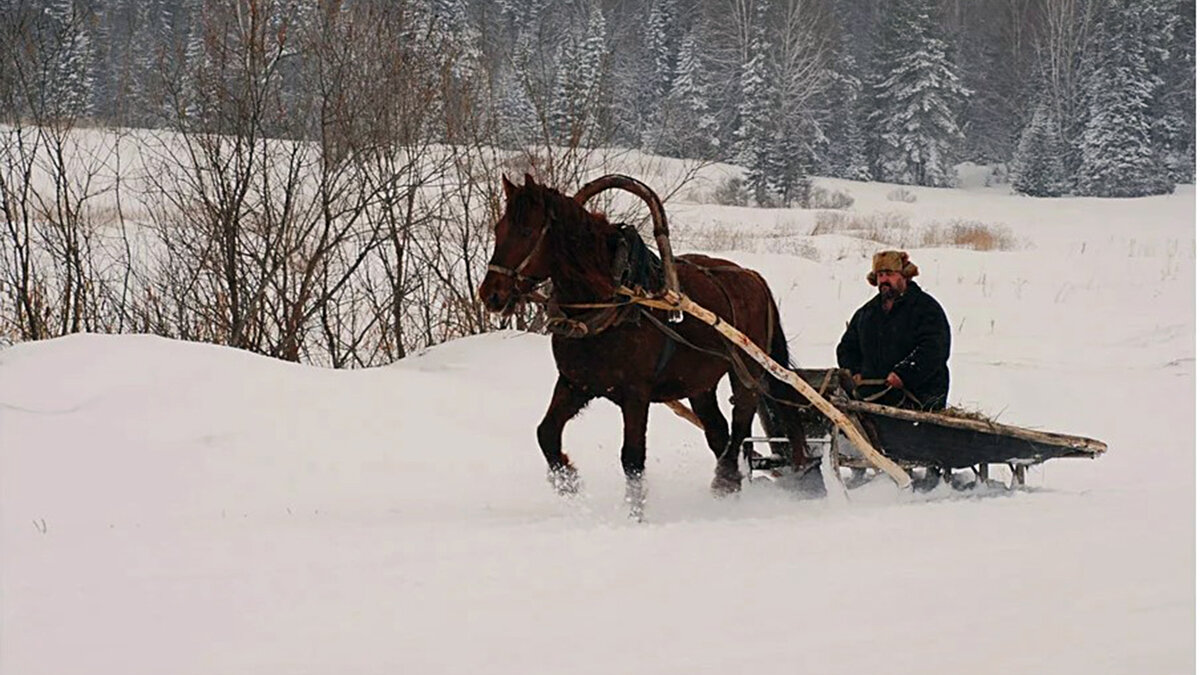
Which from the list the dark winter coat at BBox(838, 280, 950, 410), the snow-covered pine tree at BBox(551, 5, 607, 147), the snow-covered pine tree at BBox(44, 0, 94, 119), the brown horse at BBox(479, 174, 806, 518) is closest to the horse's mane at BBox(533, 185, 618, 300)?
the brown horse at BBox(479, 174, 806, 518)

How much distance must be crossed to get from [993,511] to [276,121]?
8.67 m

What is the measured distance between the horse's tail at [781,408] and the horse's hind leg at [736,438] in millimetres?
136

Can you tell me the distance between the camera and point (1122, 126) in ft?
180

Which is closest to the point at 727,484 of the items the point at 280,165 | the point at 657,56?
the point at 280,165

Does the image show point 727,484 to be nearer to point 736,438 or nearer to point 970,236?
point 736,438

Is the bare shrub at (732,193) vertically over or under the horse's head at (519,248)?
over

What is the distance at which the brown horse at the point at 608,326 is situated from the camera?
20.8 ft

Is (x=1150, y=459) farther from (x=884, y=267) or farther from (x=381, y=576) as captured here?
(x=381, y=576)

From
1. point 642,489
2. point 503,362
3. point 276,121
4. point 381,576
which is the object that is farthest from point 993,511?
point 276,121

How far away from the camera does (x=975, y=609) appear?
3896mm

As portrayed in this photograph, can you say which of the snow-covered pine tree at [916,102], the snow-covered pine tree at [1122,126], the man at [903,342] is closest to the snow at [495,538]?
the man at [903,342]

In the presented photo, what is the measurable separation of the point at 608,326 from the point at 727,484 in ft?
5.06

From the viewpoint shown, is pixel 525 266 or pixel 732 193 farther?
pixel 732 193

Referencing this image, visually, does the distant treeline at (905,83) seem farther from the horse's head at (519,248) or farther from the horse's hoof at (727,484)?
the horse's head at (519,248)
